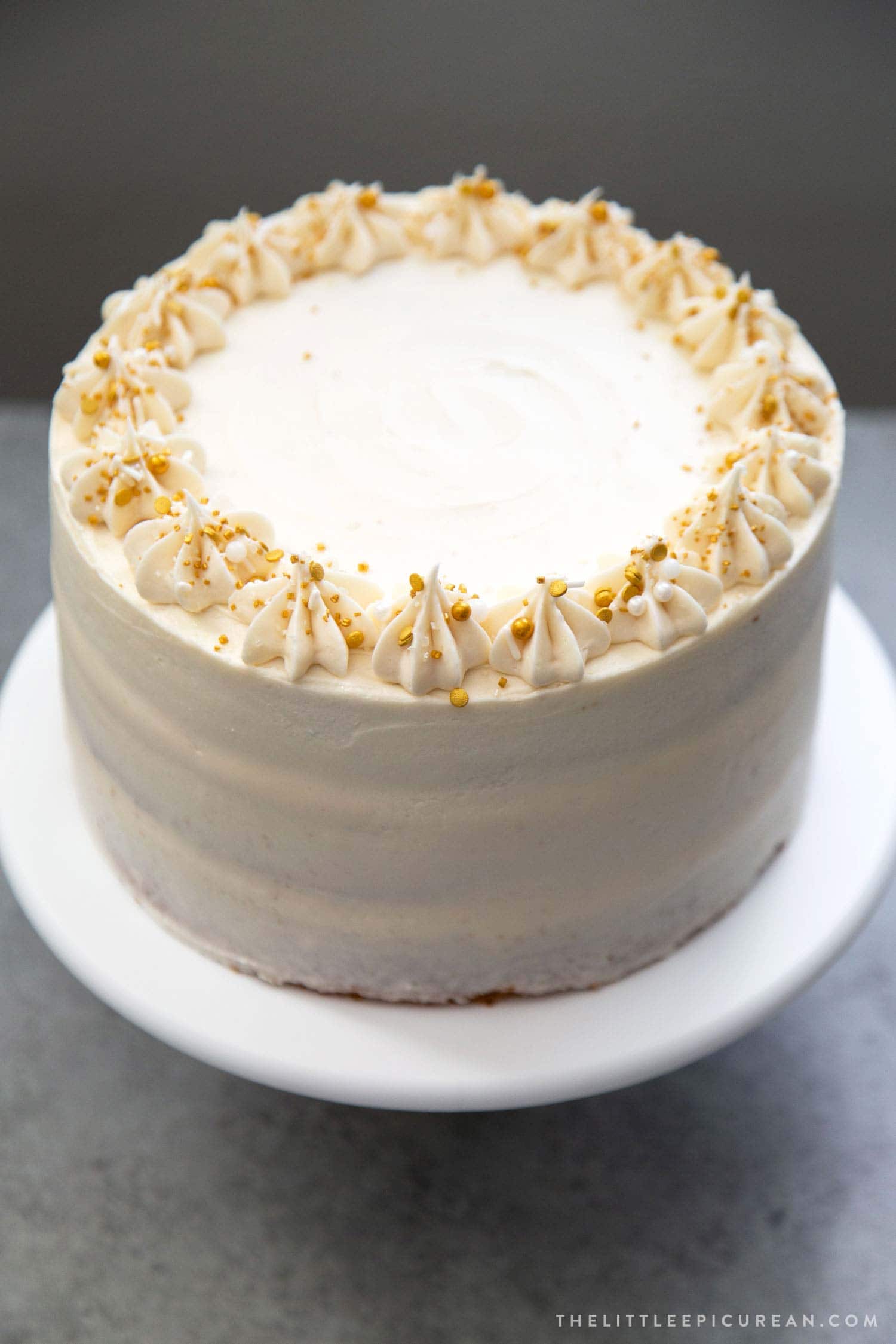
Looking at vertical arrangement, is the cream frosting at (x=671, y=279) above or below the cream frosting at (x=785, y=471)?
above

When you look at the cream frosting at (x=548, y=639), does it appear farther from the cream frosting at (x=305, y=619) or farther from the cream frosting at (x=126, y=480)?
the cream frosting at (x=126, y=480)

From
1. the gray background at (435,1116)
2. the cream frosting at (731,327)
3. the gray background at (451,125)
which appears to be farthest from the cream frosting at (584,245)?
the gray background at (451,125)

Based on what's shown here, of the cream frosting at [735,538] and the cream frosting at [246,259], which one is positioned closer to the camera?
the cream frosting at [735,538]

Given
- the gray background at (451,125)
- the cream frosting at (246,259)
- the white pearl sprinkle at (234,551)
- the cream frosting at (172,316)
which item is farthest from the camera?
the gray background at (451,125)

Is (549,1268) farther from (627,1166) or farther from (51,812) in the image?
(51,812)

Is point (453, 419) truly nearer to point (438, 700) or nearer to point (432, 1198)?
point (438, 700)

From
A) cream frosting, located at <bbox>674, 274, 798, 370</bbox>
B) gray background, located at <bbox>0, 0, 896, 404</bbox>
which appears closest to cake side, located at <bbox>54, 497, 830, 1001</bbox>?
cream frosting, located at <bbox>674, 274, 798, 370</bbox>

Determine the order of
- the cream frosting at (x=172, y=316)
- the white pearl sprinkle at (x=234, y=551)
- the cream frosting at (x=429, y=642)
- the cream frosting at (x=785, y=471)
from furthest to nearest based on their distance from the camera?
the cream frosting at (x=172, y=316), the cream frosting at (x=785, y=471), the white pearl sprinkle at (x=234, y=551), the cream frosting at (x=429, y=642)

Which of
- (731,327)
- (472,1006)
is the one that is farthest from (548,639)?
(731,327)

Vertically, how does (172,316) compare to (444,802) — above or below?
above

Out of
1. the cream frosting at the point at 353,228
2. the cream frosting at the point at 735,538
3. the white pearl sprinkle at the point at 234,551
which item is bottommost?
the white pearl sprinkle at the point at 234,551
